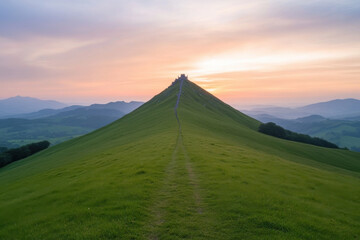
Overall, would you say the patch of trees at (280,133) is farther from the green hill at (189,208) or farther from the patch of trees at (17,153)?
the patch of trees at (17,153)

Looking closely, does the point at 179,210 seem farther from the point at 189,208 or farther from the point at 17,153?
the point at 17,153

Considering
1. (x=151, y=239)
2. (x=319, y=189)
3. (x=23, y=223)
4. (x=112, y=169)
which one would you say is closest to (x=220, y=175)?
(x=319, y=189)

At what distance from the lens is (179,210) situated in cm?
1524

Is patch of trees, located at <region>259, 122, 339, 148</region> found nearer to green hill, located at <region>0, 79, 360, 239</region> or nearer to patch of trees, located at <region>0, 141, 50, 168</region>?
green hill, located at <region>0, 79, 360, 239</region>

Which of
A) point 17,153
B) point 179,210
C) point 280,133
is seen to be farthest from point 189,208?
point 17,153

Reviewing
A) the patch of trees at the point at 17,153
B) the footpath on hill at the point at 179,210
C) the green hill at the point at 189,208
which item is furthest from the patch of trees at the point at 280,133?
the patch of trees at the point at 17,153

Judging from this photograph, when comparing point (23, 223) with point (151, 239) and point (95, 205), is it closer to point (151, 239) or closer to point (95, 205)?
point (95, 205)

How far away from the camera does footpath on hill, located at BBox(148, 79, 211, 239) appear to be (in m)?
12.6

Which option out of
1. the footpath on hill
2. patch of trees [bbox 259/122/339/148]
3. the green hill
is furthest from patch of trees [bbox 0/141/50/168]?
patch of trees [bbox 259/122/339/148]

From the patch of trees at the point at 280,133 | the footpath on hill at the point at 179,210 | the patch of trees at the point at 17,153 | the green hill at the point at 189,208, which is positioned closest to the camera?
the footpath on hill at the point at 179,210

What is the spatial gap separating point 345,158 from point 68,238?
101m

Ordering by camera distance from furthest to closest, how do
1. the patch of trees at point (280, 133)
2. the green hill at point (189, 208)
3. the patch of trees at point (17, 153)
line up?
1. the patch of trees at point (280, 133)
2. the patch of trees at point (17, 153)
3. the green hill at point (189, 208)

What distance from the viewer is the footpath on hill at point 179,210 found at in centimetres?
1263

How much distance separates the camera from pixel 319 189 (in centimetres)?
2281
